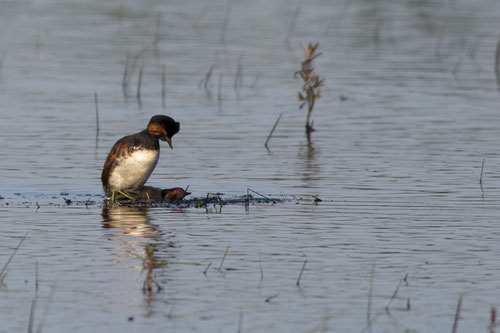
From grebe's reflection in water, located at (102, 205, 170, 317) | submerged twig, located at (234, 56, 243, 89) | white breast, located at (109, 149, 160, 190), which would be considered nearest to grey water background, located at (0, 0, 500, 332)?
grebe's reflection in water, located at (102, 205, 170, 317)

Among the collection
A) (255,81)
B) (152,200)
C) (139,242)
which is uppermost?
(255,81)

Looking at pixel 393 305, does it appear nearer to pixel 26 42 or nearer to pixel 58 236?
pixel 58 236

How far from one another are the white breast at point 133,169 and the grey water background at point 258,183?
0.49 metres

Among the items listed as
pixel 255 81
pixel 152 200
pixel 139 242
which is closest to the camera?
pixel 139 242

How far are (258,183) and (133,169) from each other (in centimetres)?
200

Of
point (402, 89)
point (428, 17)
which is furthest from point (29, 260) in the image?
point (428, 17)

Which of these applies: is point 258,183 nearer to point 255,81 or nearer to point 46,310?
point 46,310

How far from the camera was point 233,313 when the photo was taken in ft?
28.0

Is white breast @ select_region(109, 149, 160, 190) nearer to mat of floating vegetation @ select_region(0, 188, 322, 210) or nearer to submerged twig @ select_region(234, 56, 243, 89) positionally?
mat of floating vegetation @ select_region(0, 188, 322, 210)

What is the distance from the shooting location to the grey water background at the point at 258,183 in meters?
8.84

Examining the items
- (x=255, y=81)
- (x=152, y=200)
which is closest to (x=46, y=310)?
(x=152, y=200)

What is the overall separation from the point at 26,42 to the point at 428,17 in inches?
580

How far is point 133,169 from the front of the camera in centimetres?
1329

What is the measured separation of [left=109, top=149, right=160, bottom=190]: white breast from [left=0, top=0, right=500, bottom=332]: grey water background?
0.49 metres
